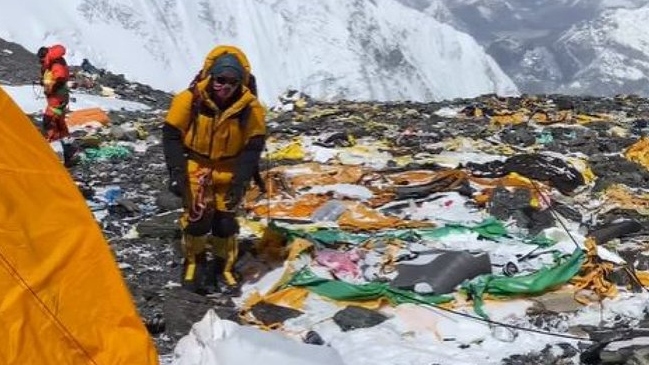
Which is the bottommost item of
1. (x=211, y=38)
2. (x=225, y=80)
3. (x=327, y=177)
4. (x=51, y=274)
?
(x=211, y=38)

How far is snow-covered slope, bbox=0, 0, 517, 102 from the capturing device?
356 feet

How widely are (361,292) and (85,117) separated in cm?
1119

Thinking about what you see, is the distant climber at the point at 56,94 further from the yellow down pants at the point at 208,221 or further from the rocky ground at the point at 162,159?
the yellow down pants at the point at 208,221

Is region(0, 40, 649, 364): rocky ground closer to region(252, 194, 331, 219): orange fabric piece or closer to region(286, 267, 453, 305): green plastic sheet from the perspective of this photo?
region(286, 267, 453, 305): green plastic sheet

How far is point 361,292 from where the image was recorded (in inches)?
252

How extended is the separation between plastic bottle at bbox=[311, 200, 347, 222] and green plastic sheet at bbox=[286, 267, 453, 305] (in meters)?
2.13

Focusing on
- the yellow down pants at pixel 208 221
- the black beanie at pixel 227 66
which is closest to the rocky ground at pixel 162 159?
the yellow down pants at pixel 208 221

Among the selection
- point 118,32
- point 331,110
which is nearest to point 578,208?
point 331,110

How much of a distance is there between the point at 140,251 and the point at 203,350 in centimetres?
280

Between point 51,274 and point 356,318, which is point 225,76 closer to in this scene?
point 356,318

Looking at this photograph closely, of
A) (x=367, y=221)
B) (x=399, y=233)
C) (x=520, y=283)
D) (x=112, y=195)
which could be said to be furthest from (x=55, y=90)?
(x=520, y=283)

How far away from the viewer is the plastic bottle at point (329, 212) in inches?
347

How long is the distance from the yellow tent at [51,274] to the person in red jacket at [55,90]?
6937mm

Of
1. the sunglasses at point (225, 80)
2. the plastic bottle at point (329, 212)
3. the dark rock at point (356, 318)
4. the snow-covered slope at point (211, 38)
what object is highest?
the sunglasses at point (225, 80)
